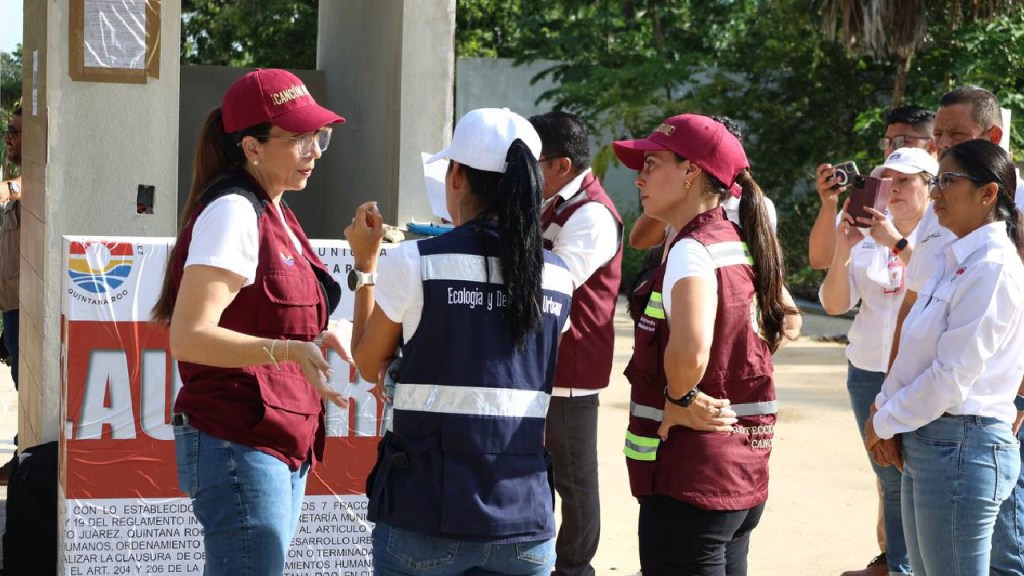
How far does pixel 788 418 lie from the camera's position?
9547 mm

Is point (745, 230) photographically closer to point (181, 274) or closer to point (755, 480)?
point (755, 480)

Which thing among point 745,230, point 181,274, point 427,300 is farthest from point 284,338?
point 745,230

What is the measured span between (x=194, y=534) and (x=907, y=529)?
98.1 inches

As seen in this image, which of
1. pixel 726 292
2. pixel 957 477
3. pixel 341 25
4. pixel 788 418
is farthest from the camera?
pixel 788 418

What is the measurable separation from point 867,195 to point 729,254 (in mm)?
1711

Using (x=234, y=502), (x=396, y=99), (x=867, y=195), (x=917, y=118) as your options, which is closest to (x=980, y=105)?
(x=867, y=195)

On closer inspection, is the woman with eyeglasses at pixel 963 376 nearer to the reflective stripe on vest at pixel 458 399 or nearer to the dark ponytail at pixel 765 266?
the dark ponytail at pixel 765 266

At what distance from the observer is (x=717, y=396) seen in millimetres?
3281

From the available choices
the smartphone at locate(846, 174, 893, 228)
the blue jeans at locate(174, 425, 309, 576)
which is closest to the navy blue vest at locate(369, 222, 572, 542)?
the blue jeans at locate(174, 425, 309, 576)

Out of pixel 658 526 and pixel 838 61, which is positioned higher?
pixel 838 61

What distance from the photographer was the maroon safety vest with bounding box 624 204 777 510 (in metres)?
3.22

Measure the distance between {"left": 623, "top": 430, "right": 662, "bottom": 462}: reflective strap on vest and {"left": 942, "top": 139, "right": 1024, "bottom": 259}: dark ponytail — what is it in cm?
132

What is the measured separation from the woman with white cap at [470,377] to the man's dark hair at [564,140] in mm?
2061

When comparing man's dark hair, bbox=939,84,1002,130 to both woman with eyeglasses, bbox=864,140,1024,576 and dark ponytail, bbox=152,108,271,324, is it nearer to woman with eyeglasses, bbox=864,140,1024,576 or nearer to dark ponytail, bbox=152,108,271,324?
woman with eyeglasses, bbox=864,140,1024,576
